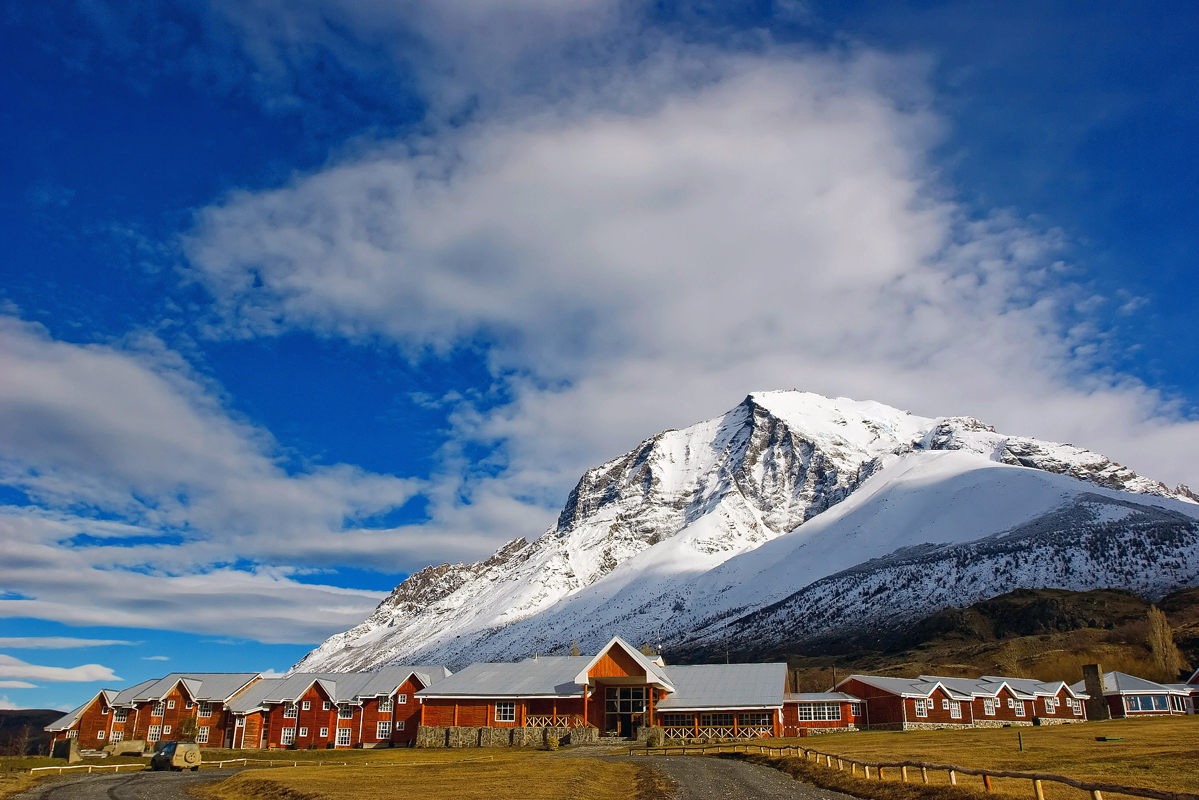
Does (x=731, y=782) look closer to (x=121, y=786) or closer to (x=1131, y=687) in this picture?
(x=121, y=786)

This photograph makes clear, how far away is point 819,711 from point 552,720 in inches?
1014

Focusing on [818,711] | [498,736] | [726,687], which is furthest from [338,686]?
[818,711]

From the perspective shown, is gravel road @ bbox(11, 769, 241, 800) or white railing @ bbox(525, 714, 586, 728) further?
white railing @ bbox(525, 714, 586, 728)

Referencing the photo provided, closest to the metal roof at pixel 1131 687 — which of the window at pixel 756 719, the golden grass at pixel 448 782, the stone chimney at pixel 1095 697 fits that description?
the stone chimney at pixel 1095 697

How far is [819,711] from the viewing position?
235ft

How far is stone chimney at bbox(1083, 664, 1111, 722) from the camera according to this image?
80.1m

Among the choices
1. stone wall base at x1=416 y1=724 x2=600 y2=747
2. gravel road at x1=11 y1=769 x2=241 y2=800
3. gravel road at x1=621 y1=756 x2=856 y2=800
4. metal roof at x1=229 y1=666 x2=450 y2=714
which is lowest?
stone wall base at x1=416 y1=724 x2=600 y2=747

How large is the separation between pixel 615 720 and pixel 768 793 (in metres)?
39.1

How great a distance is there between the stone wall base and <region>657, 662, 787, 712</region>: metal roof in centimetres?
822

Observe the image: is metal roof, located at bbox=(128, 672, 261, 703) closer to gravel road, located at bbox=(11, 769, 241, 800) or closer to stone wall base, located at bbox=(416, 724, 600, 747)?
stone wall base, located at bbox=(416, 724, 600, 747)

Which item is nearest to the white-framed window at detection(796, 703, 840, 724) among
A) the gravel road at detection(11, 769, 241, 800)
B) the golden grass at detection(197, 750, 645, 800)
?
the golden grass at detection(197, 750, 645, 800)

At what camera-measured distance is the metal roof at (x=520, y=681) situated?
60.1m

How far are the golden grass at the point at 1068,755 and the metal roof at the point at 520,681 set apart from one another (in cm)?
1973

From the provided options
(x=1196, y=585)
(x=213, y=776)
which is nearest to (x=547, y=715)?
(x=213, y=776)
